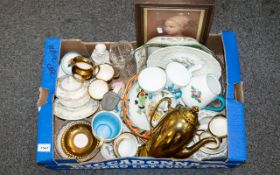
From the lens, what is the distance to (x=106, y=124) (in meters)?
1.20

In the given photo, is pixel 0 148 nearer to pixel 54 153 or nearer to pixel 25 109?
pixel 25 109

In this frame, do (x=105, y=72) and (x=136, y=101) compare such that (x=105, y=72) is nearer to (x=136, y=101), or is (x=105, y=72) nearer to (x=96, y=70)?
(x=96, y=70)

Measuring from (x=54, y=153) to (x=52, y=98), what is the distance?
7.9 inches

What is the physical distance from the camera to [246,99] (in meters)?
1.49

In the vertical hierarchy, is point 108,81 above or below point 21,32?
below

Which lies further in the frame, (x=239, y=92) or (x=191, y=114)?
(x=239, y=92)

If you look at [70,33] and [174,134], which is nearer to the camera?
[174,134]

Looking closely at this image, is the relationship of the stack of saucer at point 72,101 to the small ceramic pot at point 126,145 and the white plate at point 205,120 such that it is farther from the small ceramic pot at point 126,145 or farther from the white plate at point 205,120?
the white plate at point 205,120

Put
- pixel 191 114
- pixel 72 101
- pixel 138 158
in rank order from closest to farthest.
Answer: pixel 191 114
pixel 138 158
pixel 72 101

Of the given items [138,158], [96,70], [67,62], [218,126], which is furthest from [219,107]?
[67,62]

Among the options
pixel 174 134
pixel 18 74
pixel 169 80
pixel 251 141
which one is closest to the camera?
pixel 174 134

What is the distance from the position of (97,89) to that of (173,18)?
345mm

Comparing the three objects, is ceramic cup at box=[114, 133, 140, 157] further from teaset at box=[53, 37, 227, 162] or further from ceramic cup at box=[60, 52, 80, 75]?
ceramic cup at box=[60, 52, 80, 75]

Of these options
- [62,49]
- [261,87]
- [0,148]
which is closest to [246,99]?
[261,87]
